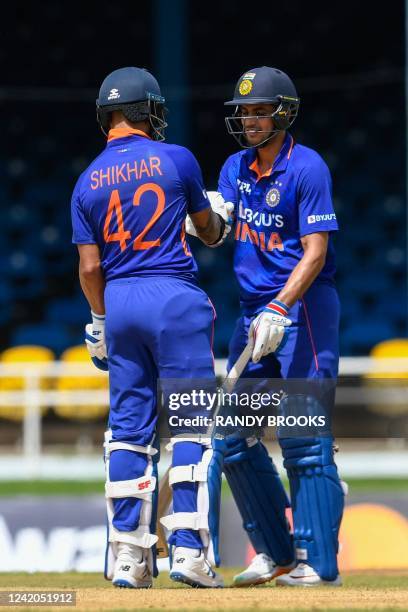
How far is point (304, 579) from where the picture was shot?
18.8 feet

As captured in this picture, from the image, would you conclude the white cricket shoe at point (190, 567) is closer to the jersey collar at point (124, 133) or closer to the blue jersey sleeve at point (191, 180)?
the blue jersey sleeve at point (191, 180)

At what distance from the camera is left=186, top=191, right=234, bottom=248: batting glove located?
5.85 meters

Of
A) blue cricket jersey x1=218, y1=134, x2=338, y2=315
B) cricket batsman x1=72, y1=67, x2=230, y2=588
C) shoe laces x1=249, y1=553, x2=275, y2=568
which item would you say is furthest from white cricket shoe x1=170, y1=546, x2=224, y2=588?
blue cricket jersey x1=218, y1=134, x2=338, y2=315

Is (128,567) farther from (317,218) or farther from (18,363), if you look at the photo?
(18,363)

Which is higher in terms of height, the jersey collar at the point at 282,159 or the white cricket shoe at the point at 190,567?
the jersey collar at the point at 282,159

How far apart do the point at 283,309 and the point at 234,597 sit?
1.21 meters

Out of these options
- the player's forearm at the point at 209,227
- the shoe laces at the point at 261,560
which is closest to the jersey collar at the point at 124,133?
the player's forearm at the point at 209,227

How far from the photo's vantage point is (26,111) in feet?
60.0

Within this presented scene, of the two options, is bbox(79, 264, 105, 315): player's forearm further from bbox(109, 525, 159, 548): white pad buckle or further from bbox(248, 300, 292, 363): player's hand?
bbox(109, 525, 159, 548): white pad buckle

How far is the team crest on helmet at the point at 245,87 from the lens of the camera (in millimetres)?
5957

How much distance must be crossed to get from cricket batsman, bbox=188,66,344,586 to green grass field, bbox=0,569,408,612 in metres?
0.23

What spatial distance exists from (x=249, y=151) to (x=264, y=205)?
37cm

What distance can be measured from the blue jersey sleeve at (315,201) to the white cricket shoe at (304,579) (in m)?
1.40

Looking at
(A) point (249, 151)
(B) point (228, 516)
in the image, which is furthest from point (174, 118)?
(A) point (249, 151)
